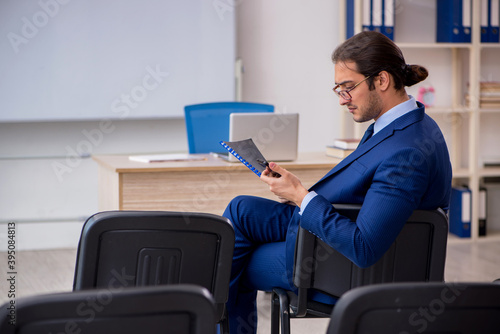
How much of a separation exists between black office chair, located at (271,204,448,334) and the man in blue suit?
0.15ft

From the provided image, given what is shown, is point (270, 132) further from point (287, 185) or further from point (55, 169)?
point (55, 169)

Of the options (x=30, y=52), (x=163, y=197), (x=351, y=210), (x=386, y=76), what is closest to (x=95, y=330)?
(x=351, y=210)

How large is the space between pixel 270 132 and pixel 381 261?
57.6 inches

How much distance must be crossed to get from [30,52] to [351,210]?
3.14 meters

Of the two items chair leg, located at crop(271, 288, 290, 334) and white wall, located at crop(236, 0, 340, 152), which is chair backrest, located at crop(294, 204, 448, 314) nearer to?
chair leg, located at crop(271, 288, 290, 334)

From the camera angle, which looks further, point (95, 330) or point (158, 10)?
point (158, 10)

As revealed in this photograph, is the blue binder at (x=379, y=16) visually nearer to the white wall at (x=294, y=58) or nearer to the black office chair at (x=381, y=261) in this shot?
the white wall at (x=294, y=58)

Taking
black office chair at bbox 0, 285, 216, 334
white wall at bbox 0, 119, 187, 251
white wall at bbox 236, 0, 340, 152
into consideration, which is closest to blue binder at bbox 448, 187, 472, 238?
white wall at bbox 236, 0, 340, 152

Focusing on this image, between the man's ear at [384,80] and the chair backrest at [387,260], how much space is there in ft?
1.25

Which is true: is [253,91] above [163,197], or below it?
above

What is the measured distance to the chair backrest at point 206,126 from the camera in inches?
145

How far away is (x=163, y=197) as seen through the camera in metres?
3.22

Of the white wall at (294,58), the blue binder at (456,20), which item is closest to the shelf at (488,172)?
the blue binder at (456,20)

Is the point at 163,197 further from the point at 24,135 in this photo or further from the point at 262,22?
the point at 262,22
